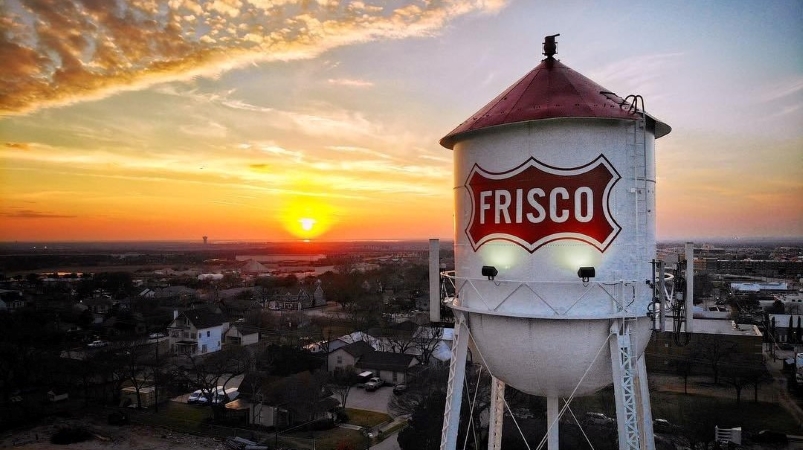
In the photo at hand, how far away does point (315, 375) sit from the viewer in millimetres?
26016

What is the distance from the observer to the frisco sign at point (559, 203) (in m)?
6.80

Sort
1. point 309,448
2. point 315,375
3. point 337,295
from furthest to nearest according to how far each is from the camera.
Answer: point 337,295 < point 315,375 < point 309,448

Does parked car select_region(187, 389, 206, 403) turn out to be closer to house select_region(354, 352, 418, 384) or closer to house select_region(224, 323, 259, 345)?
house select_region(354, 352, 418, 384)

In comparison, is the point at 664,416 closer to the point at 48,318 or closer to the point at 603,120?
the point at 603,120

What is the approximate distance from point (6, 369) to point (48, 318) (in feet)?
53.6

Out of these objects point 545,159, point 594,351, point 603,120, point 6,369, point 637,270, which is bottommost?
point 6,369

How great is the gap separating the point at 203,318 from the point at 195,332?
149 cm

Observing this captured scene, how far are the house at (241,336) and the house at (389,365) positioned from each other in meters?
12.1

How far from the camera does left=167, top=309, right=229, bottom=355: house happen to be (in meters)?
37.4

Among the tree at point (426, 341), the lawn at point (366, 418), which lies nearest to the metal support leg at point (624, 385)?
the lawn at point (366, 418)

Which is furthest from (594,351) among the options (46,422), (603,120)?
(46,422)

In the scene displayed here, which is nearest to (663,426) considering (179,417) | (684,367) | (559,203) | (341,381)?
(684,367)

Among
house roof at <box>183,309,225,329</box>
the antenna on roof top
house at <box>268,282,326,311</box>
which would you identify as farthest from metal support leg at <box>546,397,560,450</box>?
house at <box>268,282,326,311</box>

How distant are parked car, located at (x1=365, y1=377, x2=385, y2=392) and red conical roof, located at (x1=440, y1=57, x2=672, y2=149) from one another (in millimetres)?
23787
